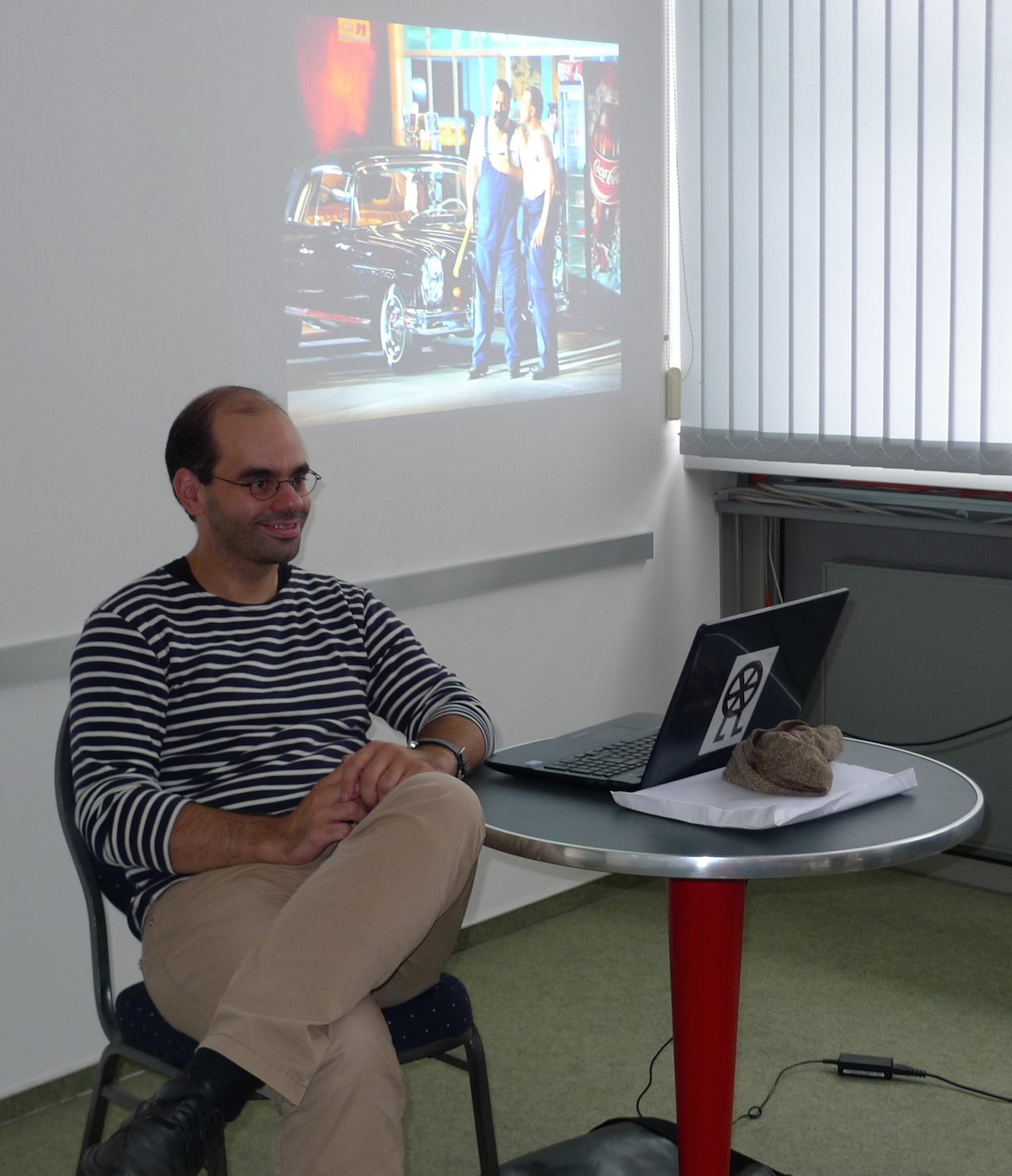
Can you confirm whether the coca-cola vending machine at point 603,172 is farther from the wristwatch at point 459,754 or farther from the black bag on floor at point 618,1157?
the black bag on floor at point 618,1157

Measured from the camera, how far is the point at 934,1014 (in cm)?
289

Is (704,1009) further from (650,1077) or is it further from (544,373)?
(544,373)

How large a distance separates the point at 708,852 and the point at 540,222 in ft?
7.16

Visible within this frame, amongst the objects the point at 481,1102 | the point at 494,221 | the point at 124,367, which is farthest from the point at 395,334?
the point at 481,1102

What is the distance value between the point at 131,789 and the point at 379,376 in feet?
4.79

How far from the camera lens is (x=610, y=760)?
1834 millimetres

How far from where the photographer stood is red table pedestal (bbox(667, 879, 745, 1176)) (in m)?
1.82

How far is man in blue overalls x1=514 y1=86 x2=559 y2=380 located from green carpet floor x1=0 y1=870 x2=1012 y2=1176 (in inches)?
56.1

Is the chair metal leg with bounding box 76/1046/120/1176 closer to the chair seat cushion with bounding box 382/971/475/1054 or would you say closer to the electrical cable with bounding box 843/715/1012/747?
the chair seat cushion with bounding box 382/971/475/1054

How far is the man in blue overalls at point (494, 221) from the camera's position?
3.19 m

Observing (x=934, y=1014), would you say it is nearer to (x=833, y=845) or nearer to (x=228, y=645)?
(x=833, y=845)

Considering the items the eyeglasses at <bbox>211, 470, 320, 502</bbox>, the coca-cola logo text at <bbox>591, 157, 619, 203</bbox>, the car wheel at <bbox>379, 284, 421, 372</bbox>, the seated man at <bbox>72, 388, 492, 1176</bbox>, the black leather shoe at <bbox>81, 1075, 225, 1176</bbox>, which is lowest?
the black leather shoe at <bbox>81, 1075, 225, 1176</bbox>

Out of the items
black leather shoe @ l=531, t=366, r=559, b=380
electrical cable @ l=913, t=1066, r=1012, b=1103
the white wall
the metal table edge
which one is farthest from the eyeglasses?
electrical cable @ l=913, t=1066, r=1012, b=1103

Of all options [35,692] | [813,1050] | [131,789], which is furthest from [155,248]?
[813,1050]
